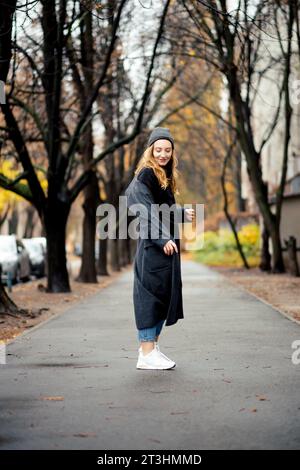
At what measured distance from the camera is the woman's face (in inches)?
335

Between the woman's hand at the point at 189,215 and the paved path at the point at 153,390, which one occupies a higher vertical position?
the woman's hand at the point at 189,215

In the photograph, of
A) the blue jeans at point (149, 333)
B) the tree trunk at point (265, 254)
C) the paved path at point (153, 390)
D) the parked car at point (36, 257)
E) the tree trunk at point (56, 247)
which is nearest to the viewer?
the paved path at point (153, 390)

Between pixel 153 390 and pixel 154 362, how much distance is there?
46.7 inches

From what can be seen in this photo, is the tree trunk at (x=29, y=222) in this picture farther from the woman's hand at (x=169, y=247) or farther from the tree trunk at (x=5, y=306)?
the woman's hand at (x=169, y=247)

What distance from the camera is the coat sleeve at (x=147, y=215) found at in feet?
27.6

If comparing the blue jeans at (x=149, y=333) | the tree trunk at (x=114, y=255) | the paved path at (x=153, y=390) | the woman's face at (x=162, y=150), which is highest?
the woman's face at (x=162, y=150)

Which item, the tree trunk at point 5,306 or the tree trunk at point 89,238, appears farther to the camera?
the tree trunk at point 89,238

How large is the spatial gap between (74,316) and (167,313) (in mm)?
7017

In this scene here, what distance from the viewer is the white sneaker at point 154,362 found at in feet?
28.3

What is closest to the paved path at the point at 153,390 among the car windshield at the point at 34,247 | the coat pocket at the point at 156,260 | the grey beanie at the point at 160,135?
the coat pocket at the point at 156,260

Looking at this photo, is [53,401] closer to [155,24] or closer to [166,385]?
[166,385]

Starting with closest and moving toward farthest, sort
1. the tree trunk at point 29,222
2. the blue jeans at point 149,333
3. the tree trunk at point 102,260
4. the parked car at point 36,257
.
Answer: the blue jeans at point 149,333 → the tree trunk at point 102,260 → the parked car at point 36,257 → the tree trunk at point 29,222

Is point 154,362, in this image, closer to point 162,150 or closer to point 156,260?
point 156,260

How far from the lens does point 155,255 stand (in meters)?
8.57
